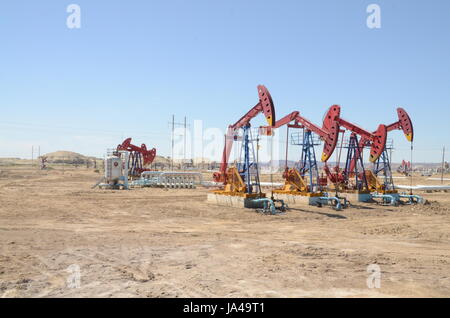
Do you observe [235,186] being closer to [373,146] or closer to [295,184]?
[295,184]

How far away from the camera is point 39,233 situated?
10.7 metres

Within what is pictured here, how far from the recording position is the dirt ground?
6.16 m

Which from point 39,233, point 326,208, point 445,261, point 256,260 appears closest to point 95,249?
point 39,233

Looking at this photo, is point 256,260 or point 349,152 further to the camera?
point 349,152

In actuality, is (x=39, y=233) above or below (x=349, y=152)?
below

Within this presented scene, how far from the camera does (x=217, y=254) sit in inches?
339

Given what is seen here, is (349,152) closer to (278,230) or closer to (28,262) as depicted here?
(278,230)

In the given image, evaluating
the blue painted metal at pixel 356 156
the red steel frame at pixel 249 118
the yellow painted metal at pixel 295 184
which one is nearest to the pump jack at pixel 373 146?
the blue painted metal at pixel 356 156

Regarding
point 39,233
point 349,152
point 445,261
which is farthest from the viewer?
point 349,152

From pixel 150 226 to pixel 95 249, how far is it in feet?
12.4

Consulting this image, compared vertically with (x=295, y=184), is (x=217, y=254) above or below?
below

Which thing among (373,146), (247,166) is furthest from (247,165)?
(373,146)

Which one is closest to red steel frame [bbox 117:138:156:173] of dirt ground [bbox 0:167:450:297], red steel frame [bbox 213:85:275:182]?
red steel frame [bbox 213:85:275:182]
